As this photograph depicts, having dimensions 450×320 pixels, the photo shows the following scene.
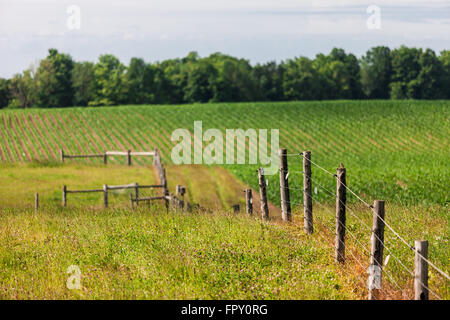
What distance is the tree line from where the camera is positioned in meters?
104

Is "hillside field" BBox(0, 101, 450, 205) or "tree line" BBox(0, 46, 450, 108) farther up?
"tree line" BBox(0, 46, 450, 108)

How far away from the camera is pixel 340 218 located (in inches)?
352

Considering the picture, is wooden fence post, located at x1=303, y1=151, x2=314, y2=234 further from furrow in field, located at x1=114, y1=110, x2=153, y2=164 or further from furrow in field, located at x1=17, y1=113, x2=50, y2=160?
furrow in field, located at x1=17, y1=113, x2=50, y2=160

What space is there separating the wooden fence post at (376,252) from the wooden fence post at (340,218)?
127 centimetres

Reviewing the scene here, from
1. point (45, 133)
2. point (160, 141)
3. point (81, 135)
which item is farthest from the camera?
point (81, 135)

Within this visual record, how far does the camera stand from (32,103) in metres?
102

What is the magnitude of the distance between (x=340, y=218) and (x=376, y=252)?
5.15 feet

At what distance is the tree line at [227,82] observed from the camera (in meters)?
104

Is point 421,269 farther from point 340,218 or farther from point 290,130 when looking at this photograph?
point 290,130

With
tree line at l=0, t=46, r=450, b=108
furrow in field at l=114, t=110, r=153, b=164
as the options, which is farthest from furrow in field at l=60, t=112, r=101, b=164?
tree line at l=0, t=46, r=450, b=108

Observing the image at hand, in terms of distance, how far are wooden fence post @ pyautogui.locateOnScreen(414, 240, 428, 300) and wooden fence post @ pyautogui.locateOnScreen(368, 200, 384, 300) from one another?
709 mm

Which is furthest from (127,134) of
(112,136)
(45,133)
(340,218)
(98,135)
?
(340,218)

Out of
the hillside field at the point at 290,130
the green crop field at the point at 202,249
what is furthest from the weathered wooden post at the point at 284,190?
the hillside field at the point at 290,130
